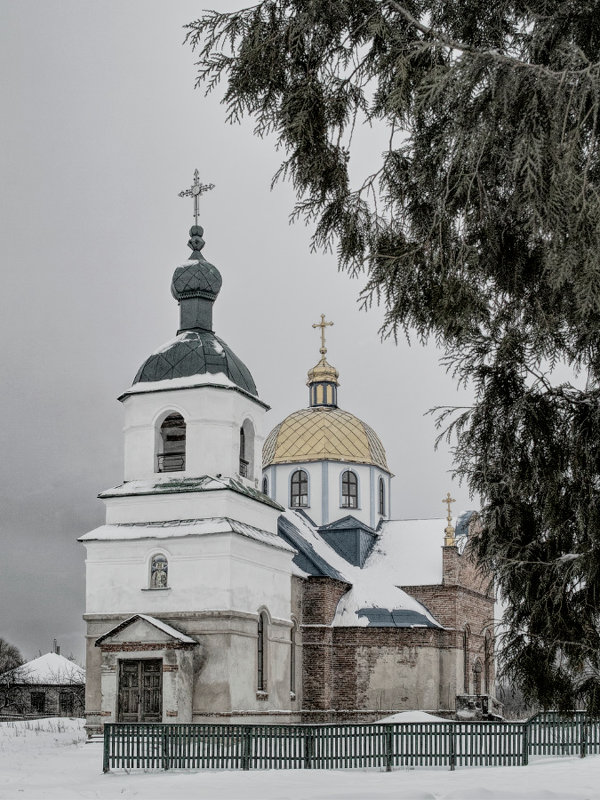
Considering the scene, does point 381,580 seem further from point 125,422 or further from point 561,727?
point 561,727

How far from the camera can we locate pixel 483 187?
7.46 meters

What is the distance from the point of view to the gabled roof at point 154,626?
869 inches

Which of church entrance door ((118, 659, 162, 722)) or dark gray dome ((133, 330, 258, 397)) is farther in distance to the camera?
dark gray dome ((133, 330, 258, 397))

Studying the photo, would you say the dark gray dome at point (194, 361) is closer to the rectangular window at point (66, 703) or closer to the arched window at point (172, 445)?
the arched window at point (172, 445)

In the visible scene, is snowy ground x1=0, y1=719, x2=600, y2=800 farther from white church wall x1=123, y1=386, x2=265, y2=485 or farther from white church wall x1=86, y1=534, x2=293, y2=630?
white church wall x1=123, y1=386, x2=265, y2=485

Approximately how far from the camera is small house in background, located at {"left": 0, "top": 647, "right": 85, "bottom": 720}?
169 feet

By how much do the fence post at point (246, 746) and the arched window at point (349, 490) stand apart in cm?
1919

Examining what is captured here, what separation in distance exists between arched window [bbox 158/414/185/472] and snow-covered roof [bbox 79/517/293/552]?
1.54 metres

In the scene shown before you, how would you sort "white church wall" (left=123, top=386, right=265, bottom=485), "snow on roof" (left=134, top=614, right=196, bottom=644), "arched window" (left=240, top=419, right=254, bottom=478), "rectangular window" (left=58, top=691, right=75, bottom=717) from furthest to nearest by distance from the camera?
1. "rectangular window" (left=58, top=691, right=75, bottom=717)
2. "arched window" (left=240, top=419, right=254, bottom=478)
3. "white church wall" (left=123, top=386, right=265, bottom=485)
4. "snow on roof" (left=134, top=614, right=196, bottom=644)

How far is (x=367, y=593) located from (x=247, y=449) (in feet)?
25.8

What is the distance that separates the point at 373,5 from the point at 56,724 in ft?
96.4

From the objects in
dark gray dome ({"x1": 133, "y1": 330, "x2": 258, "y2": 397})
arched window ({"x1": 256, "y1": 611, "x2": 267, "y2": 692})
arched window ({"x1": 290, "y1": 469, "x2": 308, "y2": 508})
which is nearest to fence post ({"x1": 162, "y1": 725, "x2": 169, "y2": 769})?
arched window ({"x1": 256, "y1": 611, "x2": 267, "y2": 692})

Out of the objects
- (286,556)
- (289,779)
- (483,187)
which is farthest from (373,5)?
(286,556)

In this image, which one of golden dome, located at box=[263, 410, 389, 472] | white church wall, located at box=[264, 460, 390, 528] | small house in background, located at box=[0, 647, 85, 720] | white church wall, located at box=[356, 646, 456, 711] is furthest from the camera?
small house in background, located at box=[0, 647, 85, 720]
